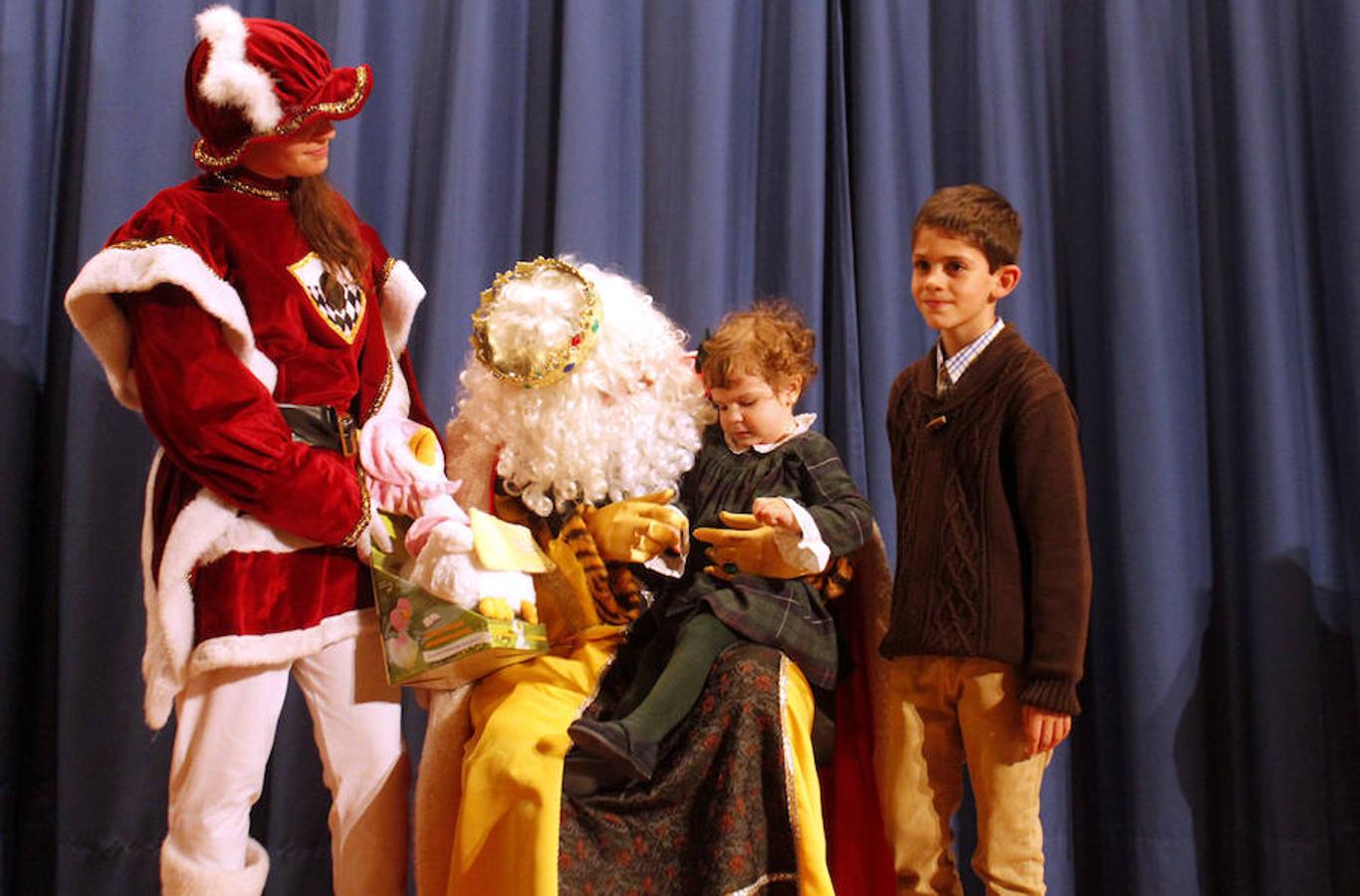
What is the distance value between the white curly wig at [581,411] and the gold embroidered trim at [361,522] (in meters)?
0.29

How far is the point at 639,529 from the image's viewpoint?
2125 millimetres

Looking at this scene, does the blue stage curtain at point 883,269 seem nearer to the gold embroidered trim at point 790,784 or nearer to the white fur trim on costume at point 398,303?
the white fur trim on costume at point 398,303

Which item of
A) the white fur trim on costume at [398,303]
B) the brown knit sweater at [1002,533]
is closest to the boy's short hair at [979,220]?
the brown knit sweater at [1002,533]

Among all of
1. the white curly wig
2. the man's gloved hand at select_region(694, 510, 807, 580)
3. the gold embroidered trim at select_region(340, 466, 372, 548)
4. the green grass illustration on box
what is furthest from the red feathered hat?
the man's gloved hand at select_region(694, 510, 807, 580)

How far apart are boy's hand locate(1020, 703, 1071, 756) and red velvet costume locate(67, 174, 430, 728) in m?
1.14

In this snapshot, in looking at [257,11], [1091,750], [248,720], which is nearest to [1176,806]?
[1091,750]

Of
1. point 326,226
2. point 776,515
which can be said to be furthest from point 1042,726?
point 326,226

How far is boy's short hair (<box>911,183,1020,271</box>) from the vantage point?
213 centimetres

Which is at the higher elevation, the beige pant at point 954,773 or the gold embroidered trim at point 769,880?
the beige pant at point 954,773

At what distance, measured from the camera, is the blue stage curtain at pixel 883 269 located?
2.71 m

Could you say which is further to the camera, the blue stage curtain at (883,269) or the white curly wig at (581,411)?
the blue stage curtain at (883,269)

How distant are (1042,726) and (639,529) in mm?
750

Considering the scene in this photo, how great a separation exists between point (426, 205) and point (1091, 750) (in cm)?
205

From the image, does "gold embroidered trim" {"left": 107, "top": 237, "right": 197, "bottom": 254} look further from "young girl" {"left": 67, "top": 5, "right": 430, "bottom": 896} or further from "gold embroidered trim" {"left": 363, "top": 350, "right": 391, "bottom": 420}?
"gold embroidered trim" {"left": 363, "top": 350, "right": 391, "bottom": 420}
